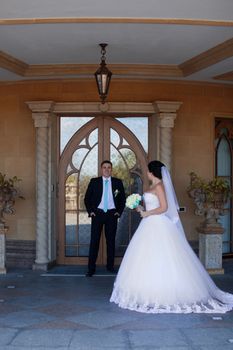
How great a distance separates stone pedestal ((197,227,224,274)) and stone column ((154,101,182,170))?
1.21m

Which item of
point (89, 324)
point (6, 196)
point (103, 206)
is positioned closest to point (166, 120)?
point (103, 206)

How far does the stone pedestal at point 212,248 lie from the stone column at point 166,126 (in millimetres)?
1206

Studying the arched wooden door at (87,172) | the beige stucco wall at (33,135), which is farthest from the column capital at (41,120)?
the arched wooden door at (87,172)

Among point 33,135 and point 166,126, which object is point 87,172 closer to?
point 33,135

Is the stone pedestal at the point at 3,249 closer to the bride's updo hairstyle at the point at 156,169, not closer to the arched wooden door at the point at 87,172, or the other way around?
the arched wooden door at the point at 87,172

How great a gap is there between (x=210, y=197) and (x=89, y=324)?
3.66 metres

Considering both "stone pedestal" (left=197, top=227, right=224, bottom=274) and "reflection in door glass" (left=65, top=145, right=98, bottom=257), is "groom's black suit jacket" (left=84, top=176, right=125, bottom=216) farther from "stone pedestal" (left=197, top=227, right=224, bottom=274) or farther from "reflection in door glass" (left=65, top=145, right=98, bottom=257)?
"stone pedestal" (left=197, top=227, right=224, bottom=274)

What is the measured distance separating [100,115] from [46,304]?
3.77m

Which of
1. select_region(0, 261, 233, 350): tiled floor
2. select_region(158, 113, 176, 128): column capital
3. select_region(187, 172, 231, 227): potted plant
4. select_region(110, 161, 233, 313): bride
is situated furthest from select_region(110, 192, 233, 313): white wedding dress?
select_region(158, 113, 176, 128): column capital

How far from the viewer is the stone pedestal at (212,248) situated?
926cm

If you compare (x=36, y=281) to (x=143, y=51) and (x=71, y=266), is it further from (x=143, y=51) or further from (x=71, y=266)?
(x=143, y=51)

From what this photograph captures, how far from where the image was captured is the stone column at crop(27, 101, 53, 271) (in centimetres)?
952

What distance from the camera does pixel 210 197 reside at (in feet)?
30.2

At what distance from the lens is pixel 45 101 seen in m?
9.46
